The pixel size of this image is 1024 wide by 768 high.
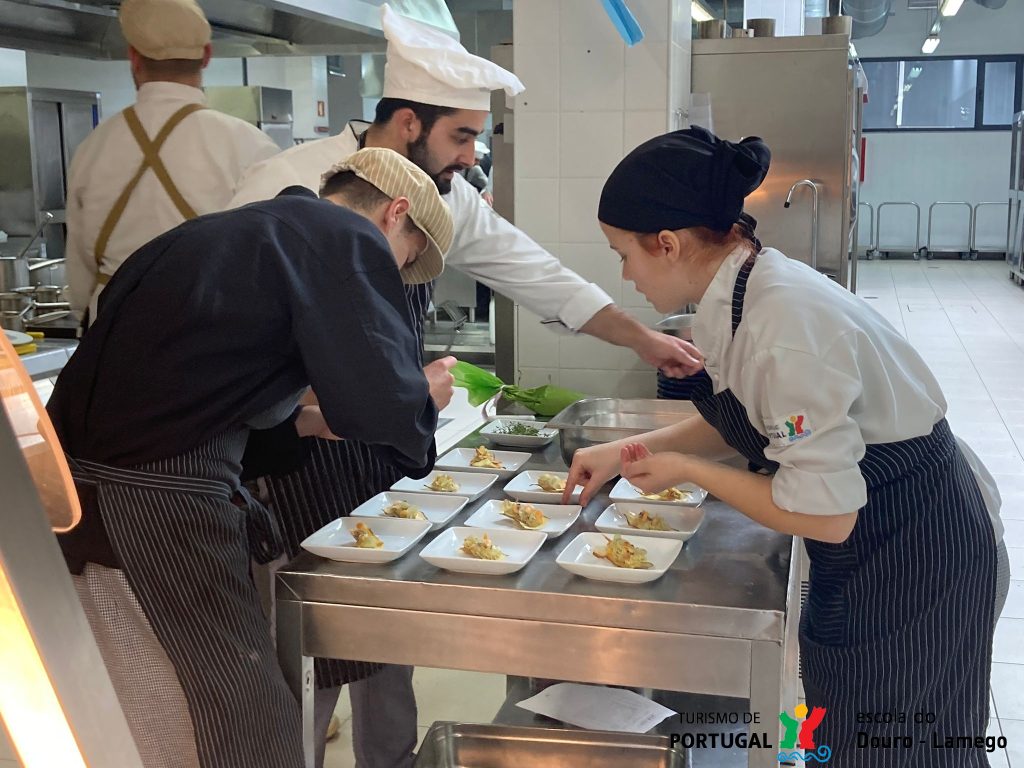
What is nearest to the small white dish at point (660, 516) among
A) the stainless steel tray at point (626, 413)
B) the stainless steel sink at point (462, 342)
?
the stainless steel tray at point (626, 413)

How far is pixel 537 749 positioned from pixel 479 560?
0.61 meters

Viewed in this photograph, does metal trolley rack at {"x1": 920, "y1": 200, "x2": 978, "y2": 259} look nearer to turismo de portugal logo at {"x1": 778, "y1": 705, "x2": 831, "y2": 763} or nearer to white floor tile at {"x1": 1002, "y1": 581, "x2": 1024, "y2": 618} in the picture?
white floor tile at {"x1": 1002, "y1": 581, "x2": 1024, "y2": 618}

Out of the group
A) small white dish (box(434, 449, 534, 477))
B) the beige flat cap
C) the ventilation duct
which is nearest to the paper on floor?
small white dish (box(434, 449, 534, 477))

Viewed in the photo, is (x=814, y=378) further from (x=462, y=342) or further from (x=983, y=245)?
(x=983, y=245)

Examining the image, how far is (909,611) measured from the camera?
172cm

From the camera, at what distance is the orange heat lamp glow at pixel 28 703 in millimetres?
531

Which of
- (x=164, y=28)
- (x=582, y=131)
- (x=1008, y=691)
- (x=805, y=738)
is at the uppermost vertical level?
(x=164, y=28)

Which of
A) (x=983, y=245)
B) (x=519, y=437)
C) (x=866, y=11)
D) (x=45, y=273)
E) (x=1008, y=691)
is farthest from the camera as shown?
(x=983, y=245)

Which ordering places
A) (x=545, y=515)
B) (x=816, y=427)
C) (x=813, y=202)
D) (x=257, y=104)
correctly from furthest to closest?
(x=257, y=104) < (x=813, y=202) < (x=545, y=515) < (x=816, y=427)

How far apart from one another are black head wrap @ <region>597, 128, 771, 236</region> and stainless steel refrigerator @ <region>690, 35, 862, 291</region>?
2329 mm

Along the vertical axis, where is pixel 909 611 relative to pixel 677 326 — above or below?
below

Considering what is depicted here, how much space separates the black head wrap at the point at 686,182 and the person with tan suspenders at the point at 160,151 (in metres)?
1.44

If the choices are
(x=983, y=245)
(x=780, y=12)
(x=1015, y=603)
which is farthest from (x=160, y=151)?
(x=983, y=245)

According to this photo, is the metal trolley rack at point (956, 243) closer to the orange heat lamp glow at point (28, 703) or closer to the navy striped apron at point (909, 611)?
the navy striped apron at point (909, 611)
